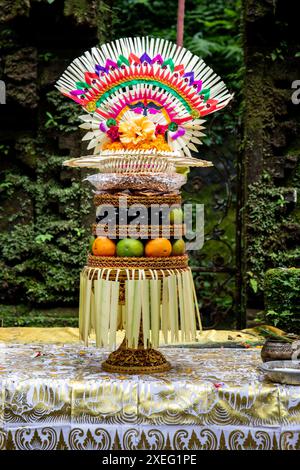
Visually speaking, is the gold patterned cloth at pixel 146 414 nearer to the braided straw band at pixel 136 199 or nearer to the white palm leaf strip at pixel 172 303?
the white palm leaf strip at pixel 172 303

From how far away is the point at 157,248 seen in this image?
2836mm

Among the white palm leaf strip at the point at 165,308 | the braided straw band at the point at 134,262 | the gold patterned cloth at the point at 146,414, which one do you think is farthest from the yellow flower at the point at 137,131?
the gold patterned cloth at the point at 146,414

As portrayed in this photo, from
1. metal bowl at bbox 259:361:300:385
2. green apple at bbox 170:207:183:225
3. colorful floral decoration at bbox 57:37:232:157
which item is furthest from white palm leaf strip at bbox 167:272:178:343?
colorful floral decoration at bbox 57:37:232:157

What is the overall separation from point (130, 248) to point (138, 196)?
228 mm

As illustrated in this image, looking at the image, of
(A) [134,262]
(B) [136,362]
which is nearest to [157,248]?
(A) [134,262]

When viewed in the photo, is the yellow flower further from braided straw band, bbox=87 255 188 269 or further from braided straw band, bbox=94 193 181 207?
braided straw band, bbox=87 255 188 269

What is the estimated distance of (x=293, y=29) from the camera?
5.04 metres

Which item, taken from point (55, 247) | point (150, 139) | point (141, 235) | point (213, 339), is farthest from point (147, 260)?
point (55, 247)

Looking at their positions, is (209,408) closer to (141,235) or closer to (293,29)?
(141,235)

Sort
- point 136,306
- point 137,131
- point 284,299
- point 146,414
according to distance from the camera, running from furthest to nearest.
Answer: point 284,299, point 137,131, point 136,306, point 146,414

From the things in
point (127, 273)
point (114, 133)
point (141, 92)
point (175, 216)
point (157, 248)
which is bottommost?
point (127, 273)

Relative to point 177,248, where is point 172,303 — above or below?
below

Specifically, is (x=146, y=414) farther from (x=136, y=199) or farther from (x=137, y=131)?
(x=137, y=131)
